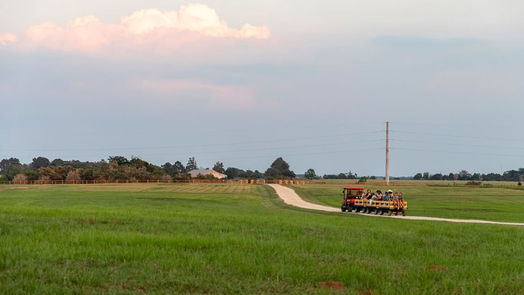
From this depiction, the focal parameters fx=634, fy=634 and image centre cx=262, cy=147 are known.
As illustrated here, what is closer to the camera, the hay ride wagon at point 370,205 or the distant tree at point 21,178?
the hay ride wagon at point 370,205

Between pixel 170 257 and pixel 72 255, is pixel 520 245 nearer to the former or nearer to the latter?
pixel 170 257

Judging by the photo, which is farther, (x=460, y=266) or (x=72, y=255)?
(x=460, y=266)

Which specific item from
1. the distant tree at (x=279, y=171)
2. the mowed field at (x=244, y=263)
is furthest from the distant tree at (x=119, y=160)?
the mowed field at (x=244, y=263)

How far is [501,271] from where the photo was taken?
11117 millimetres

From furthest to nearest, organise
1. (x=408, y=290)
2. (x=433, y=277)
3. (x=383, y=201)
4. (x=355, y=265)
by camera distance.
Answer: (x=383, y=201) < (x=355, y=265) < (x=433, y=277) < (x=408, y=290)

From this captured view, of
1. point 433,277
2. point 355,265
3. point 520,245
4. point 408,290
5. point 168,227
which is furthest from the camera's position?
point 168,227

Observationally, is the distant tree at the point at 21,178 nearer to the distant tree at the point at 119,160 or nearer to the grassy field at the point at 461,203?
the distant tree at the point at 119,160

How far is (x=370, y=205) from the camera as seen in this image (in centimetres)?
4100

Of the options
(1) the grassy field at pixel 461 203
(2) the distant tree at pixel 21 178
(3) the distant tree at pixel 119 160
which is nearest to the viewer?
(1) the grassy field at pixel 461 203

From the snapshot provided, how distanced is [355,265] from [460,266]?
2086mm

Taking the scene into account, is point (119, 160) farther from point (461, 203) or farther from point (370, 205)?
point (370, 205)

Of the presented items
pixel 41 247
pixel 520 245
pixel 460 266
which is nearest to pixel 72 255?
pixel 41 247

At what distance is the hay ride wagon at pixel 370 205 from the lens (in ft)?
130

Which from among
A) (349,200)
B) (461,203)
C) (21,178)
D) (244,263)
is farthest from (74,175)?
(244,263)
